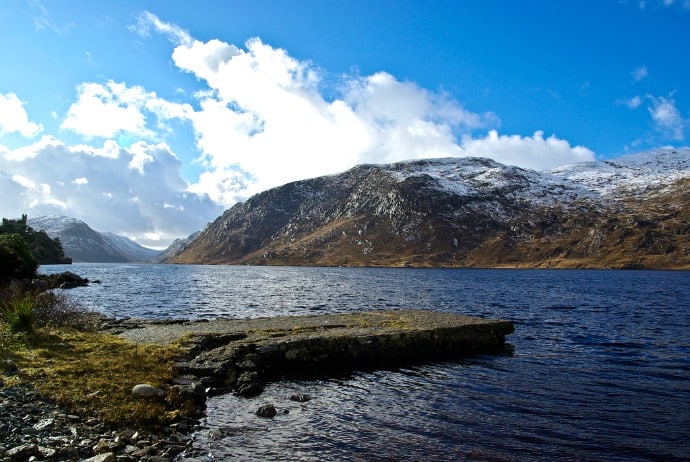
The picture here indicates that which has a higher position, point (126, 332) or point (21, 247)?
point (21, 247)

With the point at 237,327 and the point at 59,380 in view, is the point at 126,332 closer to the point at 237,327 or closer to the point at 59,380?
the point at 237,327

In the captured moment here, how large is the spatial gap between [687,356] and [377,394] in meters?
→ 21.5

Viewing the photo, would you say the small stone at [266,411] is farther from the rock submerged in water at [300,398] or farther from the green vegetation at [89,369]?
the green vegetation at [89,369]

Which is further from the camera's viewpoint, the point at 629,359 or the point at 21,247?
the point at 21,247

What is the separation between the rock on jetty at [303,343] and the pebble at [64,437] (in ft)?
12.0

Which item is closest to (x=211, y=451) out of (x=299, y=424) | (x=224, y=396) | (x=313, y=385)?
(x=299, y=424)

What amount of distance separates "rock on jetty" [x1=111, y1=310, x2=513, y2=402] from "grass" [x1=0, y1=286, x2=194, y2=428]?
1.24 meters

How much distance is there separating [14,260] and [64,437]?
3801cm

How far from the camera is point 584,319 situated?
4566 centimetres

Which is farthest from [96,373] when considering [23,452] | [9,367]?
[23,452]

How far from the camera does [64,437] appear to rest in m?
11.5

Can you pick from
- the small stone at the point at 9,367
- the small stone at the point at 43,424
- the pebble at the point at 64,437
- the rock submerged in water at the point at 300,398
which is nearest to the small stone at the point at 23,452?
the pebble at the point at 64,437

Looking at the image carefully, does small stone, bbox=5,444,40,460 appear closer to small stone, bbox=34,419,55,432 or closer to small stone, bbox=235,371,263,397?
small stone, bbox=34,419,55,432

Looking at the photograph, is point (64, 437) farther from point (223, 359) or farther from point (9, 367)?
point (223, 359)
